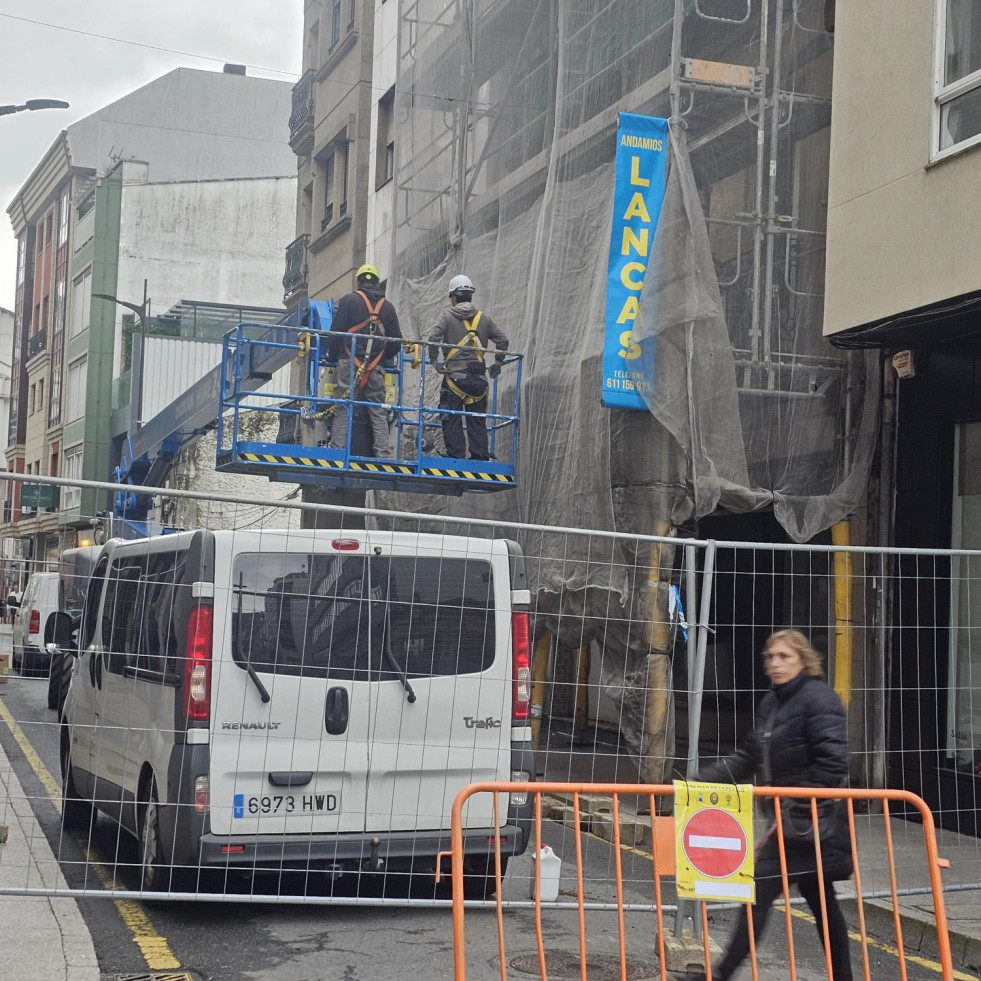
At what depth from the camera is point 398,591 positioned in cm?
715

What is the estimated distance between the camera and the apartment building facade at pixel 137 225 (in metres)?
53.3

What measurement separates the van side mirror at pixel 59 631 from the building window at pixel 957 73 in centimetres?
660

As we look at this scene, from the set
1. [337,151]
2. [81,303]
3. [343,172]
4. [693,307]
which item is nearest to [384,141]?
[343,172]

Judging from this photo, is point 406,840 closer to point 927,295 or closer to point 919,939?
point 919,939

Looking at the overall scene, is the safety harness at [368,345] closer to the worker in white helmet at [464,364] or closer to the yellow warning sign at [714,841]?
the worker in white helmet at [464,364]

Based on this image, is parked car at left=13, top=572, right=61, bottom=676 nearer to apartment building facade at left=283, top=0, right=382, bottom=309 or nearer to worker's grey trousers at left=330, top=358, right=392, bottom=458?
worker's grey trousers at left=330, top=358, right=392, bottom=458

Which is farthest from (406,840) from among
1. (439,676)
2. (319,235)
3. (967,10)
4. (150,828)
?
(319,235)

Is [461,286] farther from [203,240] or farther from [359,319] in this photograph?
[203,240]

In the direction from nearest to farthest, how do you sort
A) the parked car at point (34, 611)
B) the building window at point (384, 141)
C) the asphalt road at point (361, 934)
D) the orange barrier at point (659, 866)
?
the orange barrier at point (659, 866), the parked car at point (34, 611), the asphalt road at point (361, 934), the building window at point (384, 141)

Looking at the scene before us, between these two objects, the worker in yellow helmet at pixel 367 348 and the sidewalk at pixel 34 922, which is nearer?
the sidewalk at pixel 34 922

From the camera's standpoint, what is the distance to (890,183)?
10242 millimetres

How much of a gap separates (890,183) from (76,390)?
50069 millimetres

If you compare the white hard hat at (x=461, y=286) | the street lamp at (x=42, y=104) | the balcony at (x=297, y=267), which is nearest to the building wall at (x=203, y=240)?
the balcony at (x=297, y=267)

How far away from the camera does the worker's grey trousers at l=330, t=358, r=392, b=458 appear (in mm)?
14023
